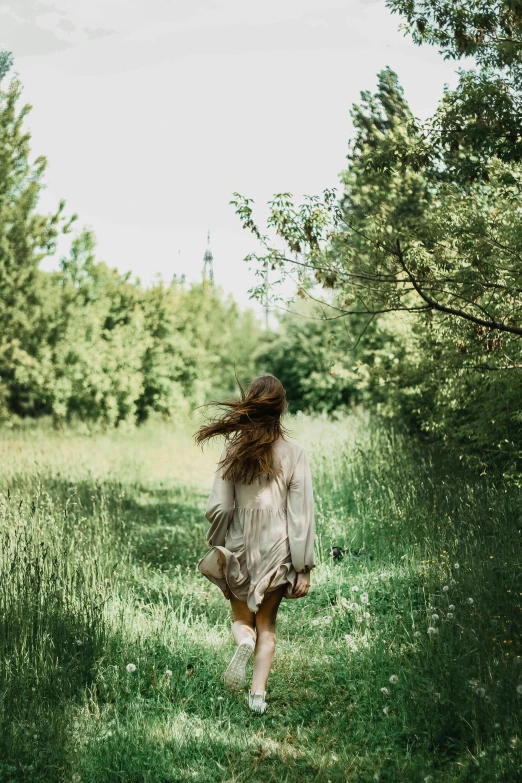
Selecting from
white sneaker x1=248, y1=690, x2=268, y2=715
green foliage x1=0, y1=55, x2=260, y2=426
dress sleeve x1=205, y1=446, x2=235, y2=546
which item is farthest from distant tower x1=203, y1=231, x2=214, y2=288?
white sneaker x1=248, y1=690, x2=268, y2=715

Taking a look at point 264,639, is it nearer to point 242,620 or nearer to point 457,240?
point 242,620

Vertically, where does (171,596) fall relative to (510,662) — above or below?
below

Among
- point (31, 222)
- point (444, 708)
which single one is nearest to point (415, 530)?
point (444, 708)

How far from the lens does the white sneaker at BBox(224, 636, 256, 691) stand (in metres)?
4.04

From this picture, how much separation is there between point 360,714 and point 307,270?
3.84 m

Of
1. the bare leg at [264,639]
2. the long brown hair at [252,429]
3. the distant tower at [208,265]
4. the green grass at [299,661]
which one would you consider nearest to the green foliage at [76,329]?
the distant tower at [208,265]

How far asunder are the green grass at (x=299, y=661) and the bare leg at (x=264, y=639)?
0.65 ft

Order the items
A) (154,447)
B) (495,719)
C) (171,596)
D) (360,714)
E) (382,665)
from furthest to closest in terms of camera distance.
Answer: (154,447) → (171,596) → (382,665) → (360,714) → (495,719)

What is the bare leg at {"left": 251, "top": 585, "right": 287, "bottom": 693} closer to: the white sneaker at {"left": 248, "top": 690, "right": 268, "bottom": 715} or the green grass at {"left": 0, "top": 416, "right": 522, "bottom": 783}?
the white sneaker at {"left": 248, "top": 690, "right": 268, "bottom": 715}

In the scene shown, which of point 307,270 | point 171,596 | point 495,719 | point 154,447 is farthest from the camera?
point 154,447

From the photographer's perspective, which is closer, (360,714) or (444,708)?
(444,708)

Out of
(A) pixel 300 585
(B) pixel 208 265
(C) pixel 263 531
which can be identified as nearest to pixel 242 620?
(A) pixel 300 585

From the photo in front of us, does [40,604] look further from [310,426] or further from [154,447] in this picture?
[310,426]

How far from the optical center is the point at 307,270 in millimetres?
6668
